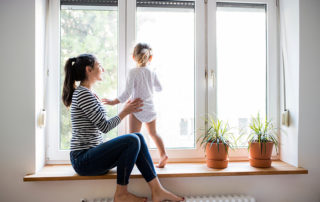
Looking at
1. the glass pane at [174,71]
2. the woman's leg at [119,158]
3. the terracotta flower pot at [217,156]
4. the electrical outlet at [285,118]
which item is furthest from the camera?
the glass pane at [174,71]

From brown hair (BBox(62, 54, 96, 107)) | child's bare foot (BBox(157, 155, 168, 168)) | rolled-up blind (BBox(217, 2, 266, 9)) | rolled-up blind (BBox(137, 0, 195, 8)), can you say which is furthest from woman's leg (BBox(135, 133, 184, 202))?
rolled-up blind (BBox(217, 2, 266, 9))

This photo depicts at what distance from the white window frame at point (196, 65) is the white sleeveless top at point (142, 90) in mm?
160

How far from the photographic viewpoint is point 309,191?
6.31ft

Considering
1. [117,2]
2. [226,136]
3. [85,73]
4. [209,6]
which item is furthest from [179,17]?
[226,136]

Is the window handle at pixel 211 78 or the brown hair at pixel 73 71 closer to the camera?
the brown hair at pixel 73 71

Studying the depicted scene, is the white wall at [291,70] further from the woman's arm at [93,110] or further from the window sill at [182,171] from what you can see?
the woman's arm at [93,110]

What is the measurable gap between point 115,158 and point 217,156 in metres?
0.79

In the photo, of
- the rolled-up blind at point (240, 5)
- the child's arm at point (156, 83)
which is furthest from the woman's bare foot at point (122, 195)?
the rolled-up blind at point (240, 5)

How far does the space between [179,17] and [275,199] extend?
170 cm

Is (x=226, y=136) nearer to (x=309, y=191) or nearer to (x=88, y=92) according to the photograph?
(x=309, y=191)

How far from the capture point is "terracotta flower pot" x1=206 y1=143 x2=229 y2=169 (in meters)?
1.85

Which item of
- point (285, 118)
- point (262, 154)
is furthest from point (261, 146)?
point (285, 118)

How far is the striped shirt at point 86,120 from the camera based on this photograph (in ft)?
5.25

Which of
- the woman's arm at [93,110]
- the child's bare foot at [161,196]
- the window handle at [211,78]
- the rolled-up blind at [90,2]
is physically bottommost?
the child's bare foot at [161,196]
